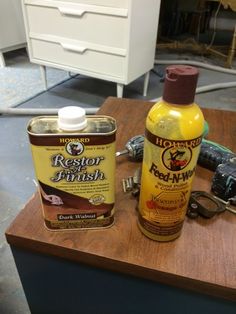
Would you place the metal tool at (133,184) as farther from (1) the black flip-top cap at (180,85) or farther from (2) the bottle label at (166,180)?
(1) the black flip-top cap at (180,85)

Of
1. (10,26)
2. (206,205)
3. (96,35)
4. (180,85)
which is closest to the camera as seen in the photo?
(180,85)

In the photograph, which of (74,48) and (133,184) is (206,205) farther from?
(74,48)

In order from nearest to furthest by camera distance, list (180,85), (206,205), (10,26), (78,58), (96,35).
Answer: (180,85) < (206,205) < (96,35) < (78,58) < (10,26)

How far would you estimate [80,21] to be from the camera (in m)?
1.35

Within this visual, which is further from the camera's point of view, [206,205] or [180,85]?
[206,205]

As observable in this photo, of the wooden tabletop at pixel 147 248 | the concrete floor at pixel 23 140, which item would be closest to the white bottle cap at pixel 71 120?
the wooden tabletop at pixel 147 248

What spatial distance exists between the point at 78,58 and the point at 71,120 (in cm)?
127

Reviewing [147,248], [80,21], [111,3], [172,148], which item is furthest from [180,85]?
[80,21]

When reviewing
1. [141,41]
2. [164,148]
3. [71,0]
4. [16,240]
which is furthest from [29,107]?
[164,148]

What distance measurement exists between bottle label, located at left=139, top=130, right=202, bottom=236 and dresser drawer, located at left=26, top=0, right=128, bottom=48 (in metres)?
1.09

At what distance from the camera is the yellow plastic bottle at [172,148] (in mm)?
287

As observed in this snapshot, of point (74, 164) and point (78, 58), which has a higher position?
point (74, 164)

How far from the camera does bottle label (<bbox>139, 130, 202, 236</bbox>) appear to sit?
0.99ft

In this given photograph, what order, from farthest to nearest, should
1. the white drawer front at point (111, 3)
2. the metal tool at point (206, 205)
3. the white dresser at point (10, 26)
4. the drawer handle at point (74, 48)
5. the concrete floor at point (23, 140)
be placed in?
the white dresser at point (10, 26) < the drawer handle at point (74, 48) < the white drawer front at point (111, 3) < the concrete floor at point (23, 140) < the metal tool at point (206, 205)
